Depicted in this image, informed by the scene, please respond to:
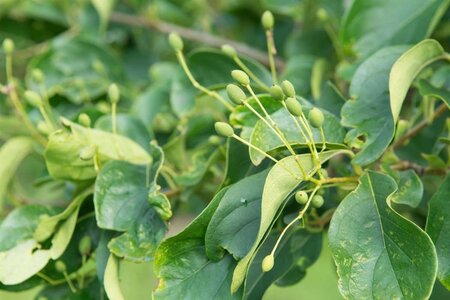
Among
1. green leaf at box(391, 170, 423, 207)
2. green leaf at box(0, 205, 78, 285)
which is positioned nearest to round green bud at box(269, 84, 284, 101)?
green leaf at box(391, 170, 423, 207)

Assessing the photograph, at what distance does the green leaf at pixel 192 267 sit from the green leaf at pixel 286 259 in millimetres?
86

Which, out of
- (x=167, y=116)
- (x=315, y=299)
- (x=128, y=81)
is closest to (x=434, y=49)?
(x=167, y=116)

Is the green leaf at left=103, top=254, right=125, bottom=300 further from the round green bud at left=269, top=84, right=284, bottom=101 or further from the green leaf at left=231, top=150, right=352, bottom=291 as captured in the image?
the round green bud at left=269, top=84, right=284, bottom=101

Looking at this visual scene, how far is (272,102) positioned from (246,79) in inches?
2.5

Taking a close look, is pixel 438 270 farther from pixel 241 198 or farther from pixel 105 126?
pixel 105 126

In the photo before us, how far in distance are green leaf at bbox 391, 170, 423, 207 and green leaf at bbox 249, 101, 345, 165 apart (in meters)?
0.08

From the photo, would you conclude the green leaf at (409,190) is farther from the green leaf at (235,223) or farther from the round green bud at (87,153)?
the round green bud at (87,153)

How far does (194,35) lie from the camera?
1.38m

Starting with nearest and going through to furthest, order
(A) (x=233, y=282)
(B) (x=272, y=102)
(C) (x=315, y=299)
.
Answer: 1. (A) (x=233, y=282)
2. (B) (x=272, y=102)
3. (C) (x=315, y=299)

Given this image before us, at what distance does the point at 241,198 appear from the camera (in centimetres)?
70

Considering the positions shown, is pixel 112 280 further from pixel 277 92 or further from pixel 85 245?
pixel 277 92

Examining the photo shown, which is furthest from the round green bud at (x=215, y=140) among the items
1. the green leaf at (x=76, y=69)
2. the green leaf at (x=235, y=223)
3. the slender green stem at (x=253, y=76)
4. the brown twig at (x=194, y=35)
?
the brown twig at (x=194, y=35)

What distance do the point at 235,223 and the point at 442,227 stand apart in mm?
198

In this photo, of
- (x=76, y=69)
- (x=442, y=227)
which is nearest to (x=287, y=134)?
(x=442, y=227)
